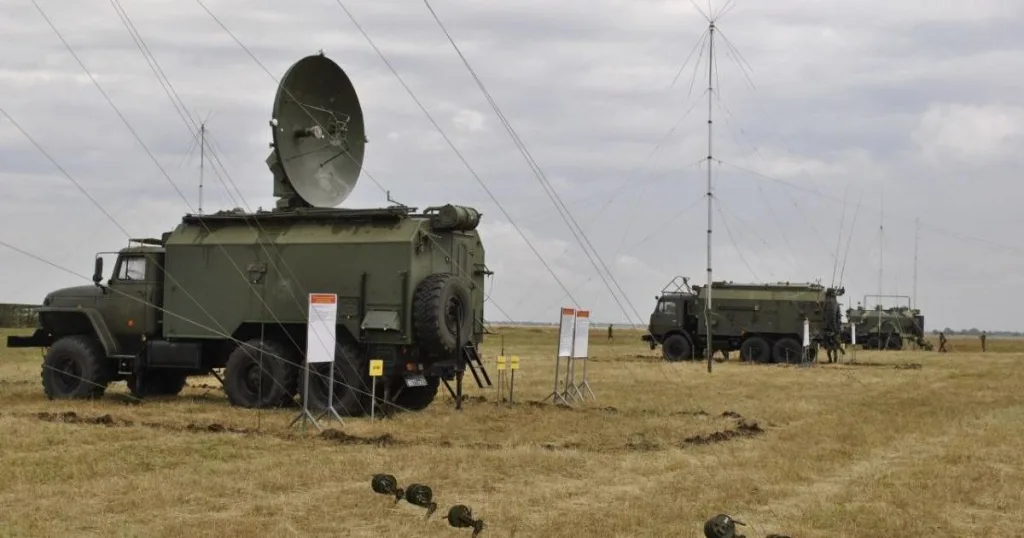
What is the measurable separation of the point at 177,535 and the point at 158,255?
38.3ft

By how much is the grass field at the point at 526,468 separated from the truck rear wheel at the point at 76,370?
18.6 inches

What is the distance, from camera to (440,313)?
1689 cm

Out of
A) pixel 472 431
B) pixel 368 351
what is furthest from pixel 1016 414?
pixel 368 351

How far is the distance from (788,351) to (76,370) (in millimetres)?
25736

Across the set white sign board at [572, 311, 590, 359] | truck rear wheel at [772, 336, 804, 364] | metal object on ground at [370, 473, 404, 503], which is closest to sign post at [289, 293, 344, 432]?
metal object on ground at [370, 473, 404, 503]

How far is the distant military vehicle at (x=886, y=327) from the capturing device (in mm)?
57094

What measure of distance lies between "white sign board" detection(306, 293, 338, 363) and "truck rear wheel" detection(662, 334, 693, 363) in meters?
25.9

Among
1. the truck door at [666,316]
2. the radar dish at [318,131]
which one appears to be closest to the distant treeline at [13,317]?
the truck door at [666,316]

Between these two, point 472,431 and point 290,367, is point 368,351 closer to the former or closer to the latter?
point 290,367

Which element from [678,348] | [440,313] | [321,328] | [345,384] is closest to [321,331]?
[321,328]

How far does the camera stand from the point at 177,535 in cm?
840

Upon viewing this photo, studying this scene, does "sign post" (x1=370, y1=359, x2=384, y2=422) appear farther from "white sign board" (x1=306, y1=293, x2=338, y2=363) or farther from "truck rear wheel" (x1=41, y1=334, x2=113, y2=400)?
"truck rear wheel" (x1=41, y1=334, x2=113, y2=400)

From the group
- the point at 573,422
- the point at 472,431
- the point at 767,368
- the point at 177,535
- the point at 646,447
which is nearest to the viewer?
the point at 177,535

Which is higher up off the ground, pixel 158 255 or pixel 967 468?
pixel 158 255
